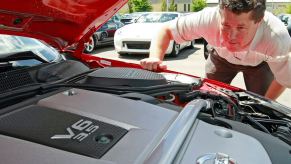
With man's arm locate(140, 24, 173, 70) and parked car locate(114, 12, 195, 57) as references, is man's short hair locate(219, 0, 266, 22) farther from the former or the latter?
parked car locate(114, 12, 195, 57)

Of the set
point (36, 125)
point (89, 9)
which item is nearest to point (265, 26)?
point (89, 9)

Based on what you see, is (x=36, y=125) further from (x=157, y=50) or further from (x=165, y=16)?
(x=165, y=16)

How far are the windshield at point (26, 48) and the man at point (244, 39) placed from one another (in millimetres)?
552

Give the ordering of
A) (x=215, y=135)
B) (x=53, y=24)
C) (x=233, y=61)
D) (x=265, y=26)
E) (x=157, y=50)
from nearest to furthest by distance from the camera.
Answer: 1. (x=215, y=135)
2. (x=53, y=24)
3. (x=265, y=26)
4. (x=157, y=50)
5. (x=233, y=61)

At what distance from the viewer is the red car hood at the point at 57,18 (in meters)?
1.65

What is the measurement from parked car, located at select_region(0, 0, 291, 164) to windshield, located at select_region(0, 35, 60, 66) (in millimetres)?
58

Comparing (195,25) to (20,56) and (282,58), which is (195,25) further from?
(20,56)

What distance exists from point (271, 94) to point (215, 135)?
1492 mm

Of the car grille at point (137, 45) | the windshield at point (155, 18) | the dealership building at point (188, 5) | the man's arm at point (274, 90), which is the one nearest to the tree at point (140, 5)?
the dealership building at point (188, 5)

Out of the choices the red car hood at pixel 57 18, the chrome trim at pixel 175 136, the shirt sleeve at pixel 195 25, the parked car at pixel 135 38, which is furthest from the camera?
the parked car at pixel 135 38

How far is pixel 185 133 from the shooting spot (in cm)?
105

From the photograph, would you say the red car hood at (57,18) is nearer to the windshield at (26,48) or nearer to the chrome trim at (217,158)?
the windshield at (26,48)

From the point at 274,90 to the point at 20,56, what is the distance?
5.52 ft

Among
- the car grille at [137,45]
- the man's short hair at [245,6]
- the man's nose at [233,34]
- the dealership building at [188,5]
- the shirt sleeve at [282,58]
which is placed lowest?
the dealership building at [188,5]
